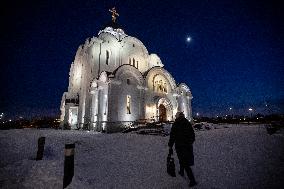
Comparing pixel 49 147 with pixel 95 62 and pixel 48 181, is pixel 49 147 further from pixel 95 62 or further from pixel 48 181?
pixel 95 62

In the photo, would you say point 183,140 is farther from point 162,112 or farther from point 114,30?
point 114,30

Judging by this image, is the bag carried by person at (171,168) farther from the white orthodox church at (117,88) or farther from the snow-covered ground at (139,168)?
the white orthodox church at (117,88)

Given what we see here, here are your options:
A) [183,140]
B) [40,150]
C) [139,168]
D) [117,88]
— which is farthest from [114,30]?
[183,140]

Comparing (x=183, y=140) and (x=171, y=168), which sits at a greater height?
(x=183, y=140)

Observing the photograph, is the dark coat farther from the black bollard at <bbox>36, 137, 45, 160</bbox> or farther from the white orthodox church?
the white orthodox church

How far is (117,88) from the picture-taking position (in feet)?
72.9

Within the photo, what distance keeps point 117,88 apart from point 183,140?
56.3ft

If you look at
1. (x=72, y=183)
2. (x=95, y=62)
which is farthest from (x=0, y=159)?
(x=95, y=62)

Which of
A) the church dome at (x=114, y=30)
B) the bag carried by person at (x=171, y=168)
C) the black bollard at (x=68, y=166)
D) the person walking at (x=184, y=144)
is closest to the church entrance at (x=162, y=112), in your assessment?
the church dome at (x=114, y=30)

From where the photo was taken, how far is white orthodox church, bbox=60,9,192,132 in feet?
73.0

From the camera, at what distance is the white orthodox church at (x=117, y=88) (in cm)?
2227

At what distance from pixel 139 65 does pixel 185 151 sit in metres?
25.9

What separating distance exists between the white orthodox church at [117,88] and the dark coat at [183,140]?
51.1 ft

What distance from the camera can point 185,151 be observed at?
5.65m
